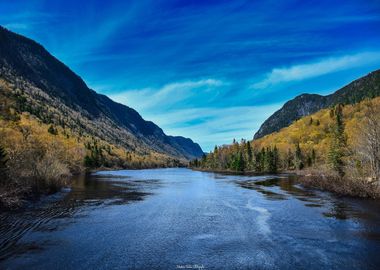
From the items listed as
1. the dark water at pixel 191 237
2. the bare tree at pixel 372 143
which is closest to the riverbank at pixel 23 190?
the dark water at pixel 191 237

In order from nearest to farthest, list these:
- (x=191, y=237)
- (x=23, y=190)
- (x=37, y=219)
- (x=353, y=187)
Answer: (x=191, y=237) < (x=37, y=219) < (x=23, y=190) < (x=353, y=187)

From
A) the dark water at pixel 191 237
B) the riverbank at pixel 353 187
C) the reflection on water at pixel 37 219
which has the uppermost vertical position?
the riverbank at pixel 353 187

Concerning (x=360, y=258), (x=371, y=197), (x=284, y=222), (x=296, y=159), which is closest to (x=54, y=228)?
(x=284, y=222)

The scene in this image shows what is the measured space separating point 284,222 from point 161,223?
1012cm

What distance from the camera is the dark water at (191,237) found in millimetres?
17078

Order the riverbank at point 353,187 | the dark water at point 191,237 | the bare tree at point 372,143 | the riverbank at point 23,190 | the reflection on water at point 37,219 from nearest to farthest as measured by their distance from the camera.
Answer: the dark water at point 191,237 → the reflection on water at point 37,219 → the riverbank at point 23,190 → the riverbank at point 353,187 → the bare tree at point 372,143

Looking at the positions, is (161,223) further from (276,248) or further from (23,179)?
(23,179)

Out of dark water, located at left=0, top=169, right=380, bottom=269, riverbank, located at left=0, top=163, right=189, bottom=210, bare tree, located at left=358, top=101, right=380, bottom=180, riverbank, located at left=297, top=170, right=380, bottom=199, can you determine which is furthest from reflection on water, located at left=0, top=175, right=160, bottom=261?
bare tree, located at left=358, top=101, right=380, bottom=180

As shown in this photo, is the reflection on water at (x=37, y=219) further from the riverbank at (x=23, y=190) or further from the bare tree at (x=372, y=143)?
the bare tree at (x=372, y=143)

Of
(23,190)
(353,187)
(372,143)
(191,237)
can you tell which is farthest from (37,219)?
(372,143)

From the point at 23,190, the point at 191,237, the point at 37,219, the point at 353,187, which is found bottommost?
the point at 191,237

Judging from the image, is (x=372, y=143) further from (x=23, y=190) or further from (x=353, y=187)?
(x=23, y=190)

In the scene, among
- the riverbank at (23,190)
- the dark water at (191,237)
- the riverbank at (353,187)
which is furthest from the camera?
the riverbank at (353,187)

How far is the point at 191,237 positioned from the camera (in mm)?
22594
